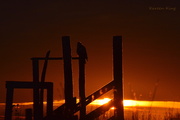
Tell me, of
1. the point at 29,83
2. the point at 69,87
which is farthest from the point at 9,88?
the point at 69,87

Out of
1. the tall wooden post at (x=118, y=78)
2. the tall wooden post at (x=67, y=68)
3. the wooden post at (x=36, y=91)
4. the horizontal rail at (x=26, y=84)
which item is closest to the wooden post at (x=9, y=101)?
the horizontal rail at (x=26, y=84)

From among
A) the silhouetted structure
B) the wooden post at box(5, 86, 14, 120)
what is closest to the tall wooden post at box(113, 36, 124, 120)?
the silhouetted structure

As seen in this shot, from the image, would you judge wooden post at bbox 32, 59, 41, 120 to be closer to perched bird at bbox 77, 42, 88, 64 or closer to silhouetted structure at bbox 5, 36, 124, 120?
silhouetted structure at bbox 5, 36, 124, 120

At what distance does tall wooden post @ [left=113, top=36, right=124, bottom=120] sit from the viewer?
11023 mm

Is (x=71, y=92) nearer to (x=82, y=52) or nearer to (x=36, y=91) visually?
(x=36, y=91)

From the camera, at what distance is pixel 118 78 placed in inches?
434

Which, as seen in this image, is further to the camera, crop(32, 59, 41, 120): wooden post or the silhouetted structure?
crop(32, 59, 41, 120): wooden post

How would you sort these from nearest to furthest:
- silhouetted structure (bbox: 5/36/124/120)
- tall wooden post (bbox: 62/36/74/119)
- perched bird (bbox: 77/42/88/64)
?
1. silhouetted structure (bbox: 5/36/124/120)
2. tall wooden post (bbox: 62/36/74/119)
3. perched bird (bbox: 77/42/88/64)

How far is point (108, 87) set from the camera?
1094cm

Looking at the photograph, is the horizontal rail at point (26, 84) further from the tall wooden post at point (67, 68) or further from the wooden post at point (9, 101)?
the tall wooden post at point (67, 68)

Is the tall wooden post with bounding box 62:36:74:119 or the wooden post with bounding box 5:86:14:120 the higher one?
the tall wooden post with bounding box 62:36:74:119

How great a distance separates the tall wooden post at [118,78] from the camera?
11.0 meters

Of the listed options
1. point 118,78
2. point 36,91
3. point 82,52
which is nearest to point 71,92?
point 36,91

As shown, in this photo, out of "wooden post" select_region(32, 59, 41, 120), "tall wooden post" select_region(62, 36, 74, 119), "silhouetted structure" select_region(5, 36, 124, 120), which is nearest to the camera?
"silhouetted structure" select_region(5, 36, 124, 120)
